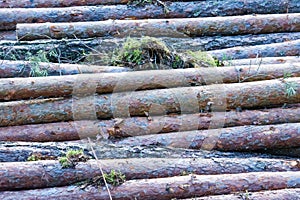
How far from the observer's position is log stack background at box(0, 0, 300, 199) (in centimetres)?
290

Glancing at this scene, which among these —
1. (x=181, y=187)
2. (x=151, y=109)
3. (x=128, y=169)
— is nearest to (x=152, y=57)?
(x=151, y=109)

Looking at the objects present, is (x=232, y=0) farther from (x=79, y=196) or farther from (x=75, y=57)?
(x=79, y=196)

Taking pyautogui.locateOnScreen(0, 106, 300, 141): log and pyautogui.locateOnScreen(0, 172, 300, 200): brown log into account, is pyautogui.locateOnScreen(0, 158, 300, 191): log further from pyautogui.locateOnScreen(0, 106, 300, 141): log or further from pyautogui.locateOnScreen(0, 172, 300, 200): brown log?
pyautogui.locateOnScreen(0, 106, 300, 141): log

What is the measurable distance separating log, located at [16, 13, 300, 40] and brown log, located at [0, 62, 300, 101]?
72 cm

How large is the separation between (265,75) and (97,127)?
1473 mm

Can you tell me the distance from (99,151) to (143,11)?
1885 millimetres

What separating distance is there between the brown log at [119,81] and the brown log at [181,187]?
2.87 ft

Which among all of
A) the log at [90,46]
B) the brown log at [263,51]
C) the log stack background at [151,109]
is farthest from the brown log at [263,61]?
the log at [90,46]

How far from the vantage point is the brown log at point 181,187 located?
9.26 ft

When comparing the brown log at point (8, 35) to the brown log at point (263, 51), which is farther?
the brown log at point (8, 35)

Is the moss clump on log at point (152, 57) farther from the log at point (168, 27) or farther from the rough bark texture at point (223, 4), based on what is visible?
the rough bark texture at point (223, 4)

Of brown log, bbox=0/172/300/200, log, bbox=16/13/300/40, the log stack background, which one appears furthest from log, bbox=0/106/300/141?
log, bbox=16/13/300/40

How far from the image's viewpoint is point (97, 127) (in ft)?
10.8

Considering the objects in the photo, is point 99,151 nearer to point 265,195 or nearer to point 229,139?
point 229,139
